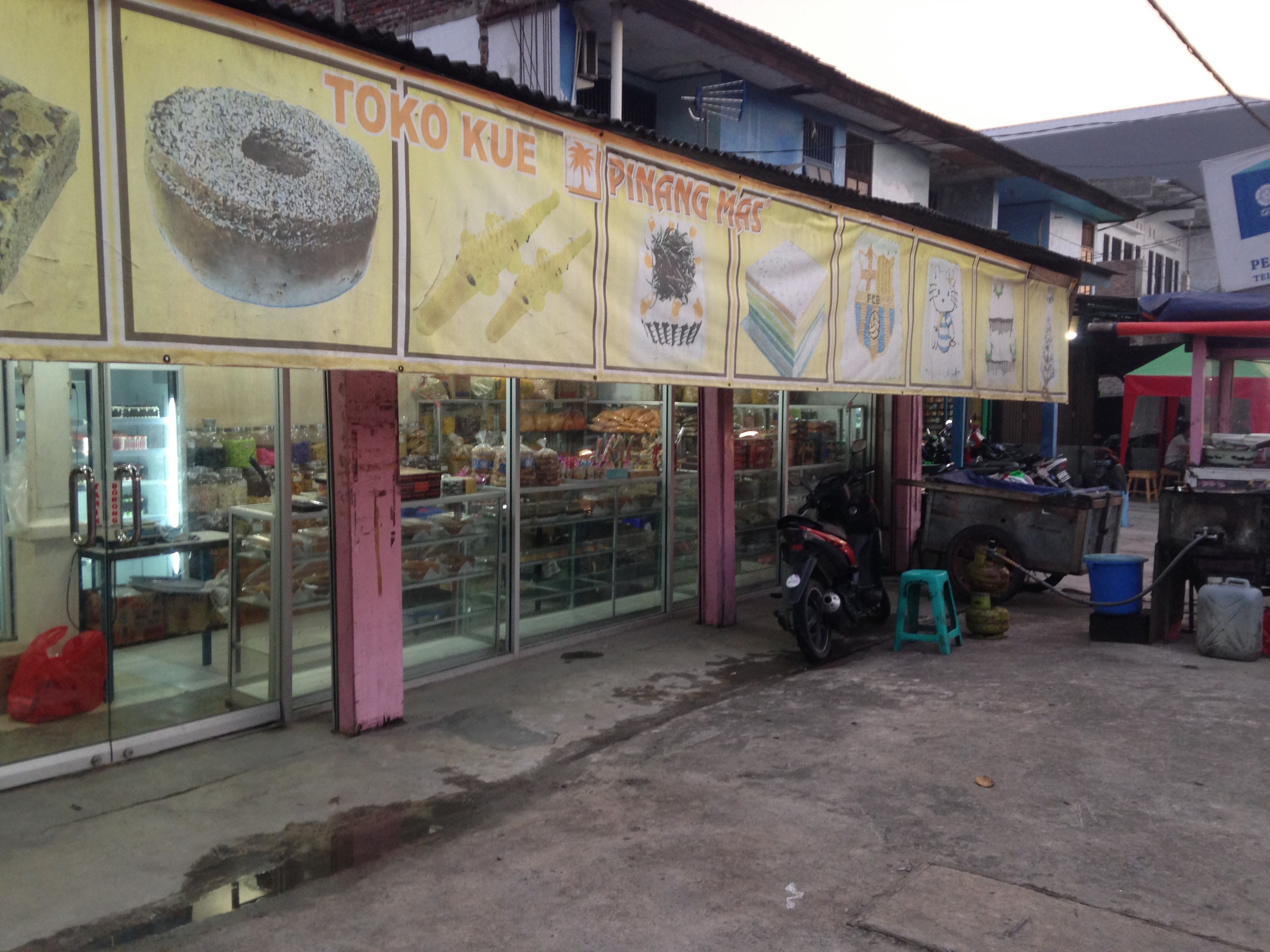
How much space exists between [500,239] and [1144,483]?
2135 centimetres

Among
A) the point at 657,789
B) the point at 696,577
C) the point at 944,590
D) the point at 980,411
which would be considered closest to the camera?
the point at 657,789

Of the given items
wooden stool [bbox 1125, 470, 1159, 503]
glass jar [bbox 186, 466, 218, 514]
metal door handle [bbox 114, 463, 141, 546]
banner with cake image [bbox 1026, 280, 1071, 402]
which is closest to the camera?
metal door handle [bbox 114, 463, 141, 546]

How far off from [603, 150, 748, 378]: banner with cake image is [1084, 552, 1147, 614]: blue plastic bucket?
3.93 meters

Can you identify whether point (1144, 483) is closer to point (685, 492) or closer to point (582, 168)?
point (685, 492)

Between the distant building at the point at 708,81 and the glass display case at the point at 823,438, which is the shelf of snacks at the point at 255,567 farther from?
the glass display case at the point at 823,438

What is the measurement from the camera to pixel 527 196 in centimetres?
545

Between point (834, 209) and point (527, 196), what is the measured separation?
11.3ft

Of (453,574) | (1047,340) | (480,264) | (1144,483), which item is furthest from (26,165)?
(1144,483)

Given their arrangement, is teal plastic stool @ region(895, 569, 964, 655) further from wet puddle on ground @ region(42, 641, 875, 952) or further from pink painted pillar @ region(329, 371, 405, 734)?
pink painted pillar @ region(329, 371, 405, 734)

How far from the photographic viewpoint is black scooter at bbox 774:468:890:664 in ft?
25.4

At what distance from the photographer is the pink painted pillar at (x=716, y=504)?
8625mm

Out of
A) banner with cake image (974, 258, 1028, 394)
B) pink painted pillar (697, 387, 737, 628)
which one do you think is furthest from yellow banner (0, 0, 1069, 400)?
banner with cake image (974, 258, 1028, 394)

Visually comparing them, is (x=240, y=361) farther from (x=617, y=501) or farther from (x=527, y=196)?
(x=617, y=501)

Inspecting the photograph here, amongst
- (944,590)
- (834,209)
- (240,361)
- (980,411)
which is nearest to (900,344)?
(834,209)
